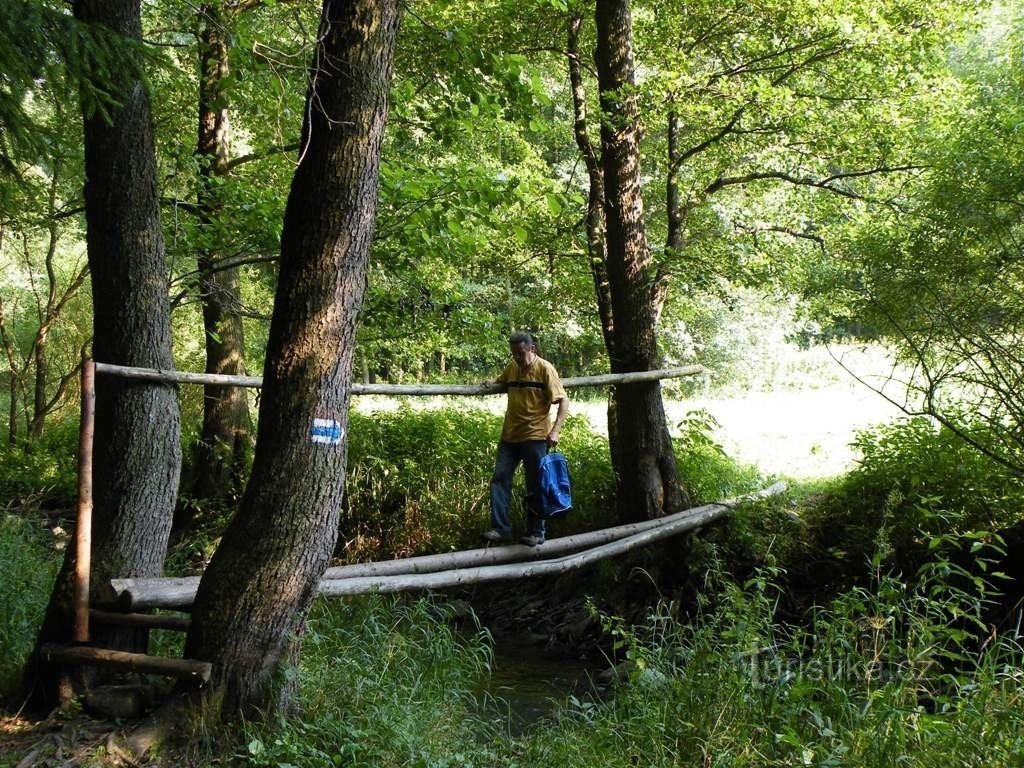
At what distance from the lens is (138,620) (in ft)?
14.6

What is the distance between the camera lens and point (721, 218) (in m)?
11.0

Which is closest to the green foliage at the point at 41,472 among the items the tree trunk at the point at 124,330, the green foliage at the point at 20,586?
the green foliage at the point at 20,586

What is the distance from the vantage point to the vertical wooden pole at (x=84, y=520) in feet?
14.4

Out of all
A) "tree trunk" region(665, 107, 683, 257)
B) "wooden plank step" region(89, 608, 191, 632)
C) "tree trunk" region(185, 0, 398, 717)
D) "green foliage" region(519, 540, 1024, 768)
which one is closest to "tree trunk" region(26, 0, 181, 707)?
"wooden plank step" region(89, 608, 191, 632)

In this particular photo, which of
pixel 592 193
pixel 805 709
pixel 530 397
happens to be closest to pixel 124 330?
pixel 530 397

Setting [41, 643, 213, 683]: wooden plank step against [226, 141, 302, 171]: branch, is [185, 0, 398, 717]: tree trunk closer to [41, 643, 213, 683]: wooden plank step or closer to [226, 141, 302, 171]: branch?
[41, 643, 213, 683]: wooden plank step

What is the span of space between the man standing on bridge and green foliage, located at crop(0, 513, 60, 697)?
3.16 meters

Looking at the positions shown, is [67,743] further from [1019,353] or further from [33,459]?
[33,459]

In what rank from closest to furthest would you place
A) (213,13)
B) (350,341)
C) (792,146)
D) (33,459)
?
(350,341)
(213,13)
(792,146)
(33,459)

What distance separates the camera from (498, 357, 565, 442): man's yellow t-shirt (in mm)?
6598

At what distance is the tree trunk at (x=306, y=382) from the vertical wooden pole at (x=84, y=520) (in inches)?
28.3

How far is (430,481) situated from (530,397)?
368 cm

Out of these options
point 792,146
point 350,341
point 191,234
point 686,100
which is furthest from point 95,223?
point 792,146

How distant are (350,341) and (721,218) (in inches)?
307
